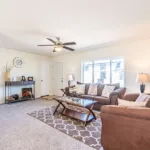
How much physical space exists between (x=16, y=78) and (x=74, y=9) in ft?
15.1

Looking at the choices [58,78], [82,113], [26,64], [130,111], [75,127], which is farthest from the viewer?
[58,78]

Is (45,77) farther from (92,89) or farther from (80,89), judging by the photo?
(92,89)

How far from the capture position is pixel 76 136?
253 centimetres

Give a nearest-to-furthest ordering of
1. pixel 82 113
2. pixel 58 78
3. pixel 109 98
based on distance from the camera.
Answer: pixel 82 113
pixel 109 98
pixel 58 78

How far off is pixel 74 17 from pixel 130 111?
2.03 metres

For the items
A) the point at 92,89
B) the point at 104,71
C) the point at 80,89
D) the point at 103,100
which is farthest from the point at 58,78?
the point at 103,100

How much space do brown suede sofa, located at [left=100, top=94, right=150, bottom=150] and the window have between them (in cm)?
324

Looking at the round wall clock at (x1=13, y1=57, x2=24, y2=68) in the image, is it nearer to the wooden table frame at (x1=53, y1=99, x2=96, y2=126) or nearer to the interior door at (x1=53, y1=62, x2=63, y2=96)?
the interior door at (x1=53, y1=62, x2=63, y2=96)

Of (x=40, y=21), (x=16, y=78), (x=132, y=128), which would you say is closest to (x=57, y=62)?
(x=16, y=78)

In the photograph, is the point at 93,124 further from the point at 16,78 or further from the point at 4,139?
the point at 16,78

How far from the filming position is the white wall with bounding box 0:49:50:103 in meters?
5.27

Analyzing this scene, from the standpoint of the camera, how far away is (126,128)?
1.68 metres

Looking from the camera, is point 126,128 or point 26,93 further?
point 26,93

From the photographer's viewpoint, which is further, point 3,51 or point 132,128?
point 3,51
